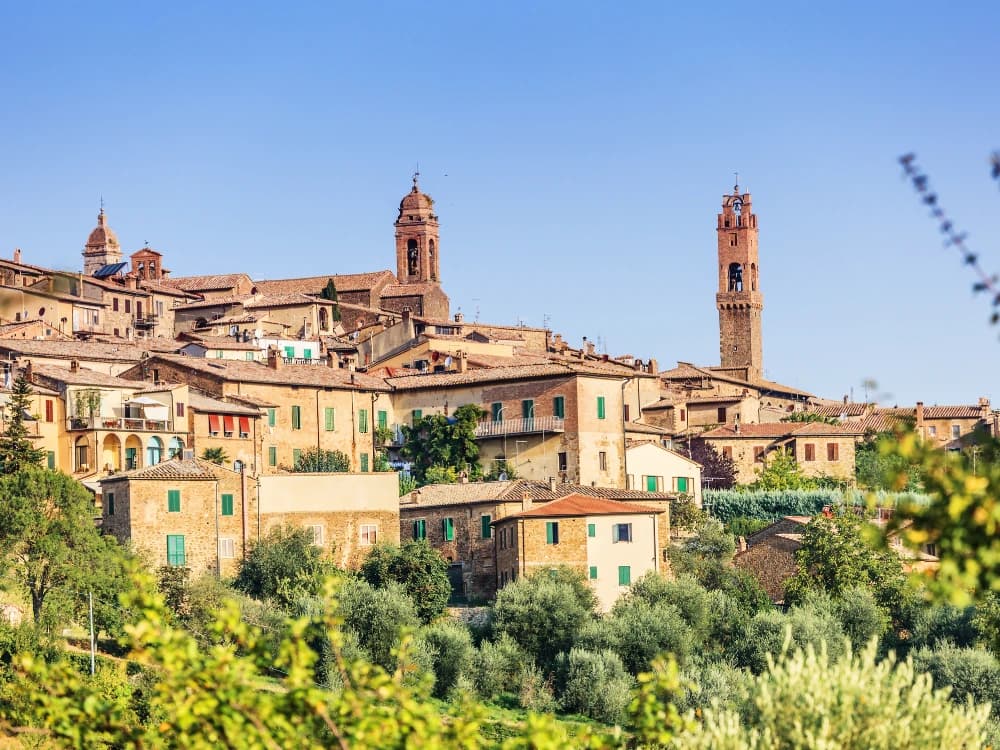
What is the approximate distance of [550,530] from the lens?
162 feet

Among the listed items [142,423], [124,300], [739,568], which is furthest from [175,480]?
[124,300]

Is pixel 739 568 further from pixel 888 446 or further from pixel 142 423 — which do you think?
pixel 888 446

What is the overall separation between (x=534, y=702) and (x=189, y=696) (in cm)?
3336

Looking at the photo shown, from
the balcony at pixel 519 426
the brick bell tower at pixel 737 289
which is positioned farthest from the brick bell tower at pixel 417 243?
the balcony at pixel 519 426

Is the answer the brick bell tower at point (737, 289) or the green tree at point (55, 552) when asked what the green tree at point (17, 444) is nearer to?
the green tree at point (55, 552)

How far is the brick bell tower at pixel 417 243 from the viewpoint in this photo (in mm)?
104625

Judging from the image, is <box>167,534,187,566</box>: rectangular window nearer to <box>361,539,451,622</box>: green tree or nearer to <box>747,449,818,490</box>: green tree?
<box>361,539,451,622</box>: green tree

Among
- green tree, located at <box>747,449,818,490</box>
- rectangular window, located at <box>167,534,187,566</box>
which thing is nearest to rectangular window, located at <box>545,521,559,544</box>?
rectangular window, located at <box>167,534,187,566</box>

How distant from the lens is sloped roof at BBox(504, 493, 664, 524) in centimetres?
4928

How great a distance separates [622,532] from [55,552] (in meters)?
14.9

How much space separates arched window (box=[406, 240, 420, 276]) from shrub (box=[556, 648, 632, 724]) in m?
60.7

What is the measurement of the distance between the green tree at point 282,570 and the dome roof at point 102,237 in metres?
58.1

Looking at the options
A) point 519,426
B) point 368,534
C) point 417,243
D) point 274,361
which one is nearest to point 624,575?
point 368,534

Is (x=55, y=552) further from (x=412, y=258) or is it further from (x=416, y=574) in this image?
(x=412, y=258)
